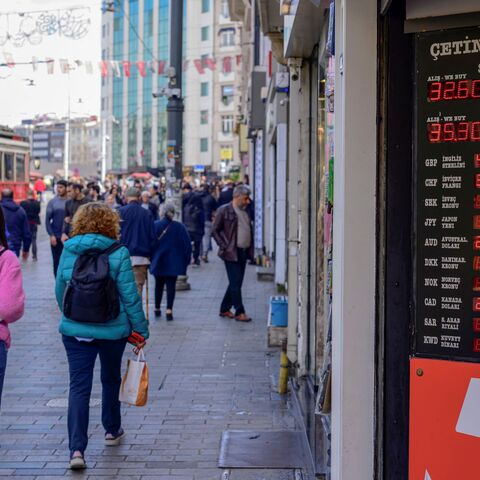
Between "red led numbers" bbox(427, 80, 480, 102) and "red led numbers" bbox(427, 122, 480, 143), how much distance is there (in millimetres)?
106

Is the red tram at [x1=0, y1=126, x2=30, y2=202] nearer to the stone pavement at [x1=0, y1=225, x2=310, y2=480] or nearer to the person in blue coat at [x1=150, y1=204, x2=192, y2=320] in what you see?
the stone pavement at [x1=0, y1=225, x2=310, y2=480]

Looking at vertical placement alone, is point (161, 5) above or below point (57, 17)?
above

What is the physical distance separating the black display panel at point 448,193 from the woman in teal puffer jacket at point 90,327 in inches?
115

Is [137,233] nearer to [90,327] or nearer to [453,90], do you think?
[90,327]

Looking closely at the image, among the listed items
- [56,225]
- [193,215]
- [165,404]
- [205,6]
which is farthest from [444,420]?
[205,6]

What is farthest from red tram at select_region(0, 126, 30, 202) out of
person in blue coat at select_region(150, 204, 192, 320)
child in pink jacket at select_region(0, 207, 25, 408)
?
child in pink jacket at select_region(0, 207, 25, 408)

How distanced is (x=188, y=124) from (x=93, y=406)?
255 feet

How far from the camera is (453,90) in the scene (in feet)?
12.1

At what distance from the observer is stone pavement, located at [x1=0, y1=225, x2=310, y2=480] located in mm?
6305

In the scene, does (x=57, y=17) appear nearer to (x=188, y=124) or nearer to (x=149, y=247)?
(x=149, y=247)

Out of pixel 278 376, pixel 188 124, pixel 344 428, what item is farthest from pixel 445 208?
pixel 188 124

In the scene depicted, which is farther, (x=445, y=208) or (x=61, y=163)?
(x=61, y=163)

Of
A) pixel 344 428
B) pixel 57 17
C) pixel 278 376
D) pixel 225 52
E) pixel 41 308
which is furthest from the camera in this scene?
pixel 225 52

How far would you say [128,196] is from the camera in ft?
40.6
